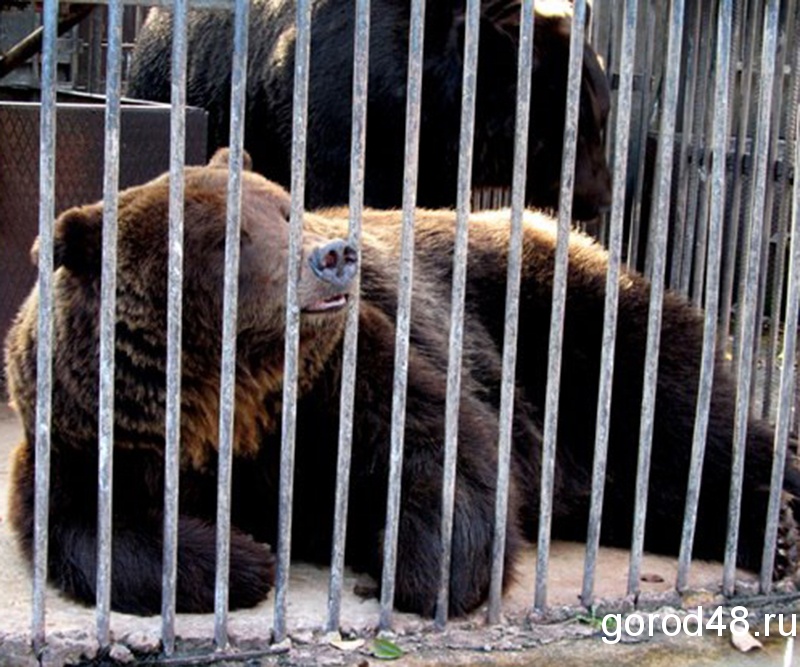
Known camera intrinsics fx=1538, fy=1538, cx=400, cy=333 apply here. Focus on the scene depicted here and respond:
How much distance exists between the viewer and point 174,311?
4023mm

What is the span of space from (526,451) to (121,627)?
5.48ft

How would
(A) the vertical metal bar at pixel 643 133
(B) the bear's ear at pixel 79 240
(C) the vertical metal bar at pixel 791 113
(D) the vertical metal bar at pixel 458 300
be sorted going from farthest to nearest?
(A) the vertical metal bar at pixel 643 133 < (C) the vertical metal bar at pixel 791 113 < (B) the bear's ear at pixel 79 240 < (D) the vertical metal bar at pixel 458 300

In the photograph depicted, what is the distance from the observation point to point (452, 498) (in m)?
4.47

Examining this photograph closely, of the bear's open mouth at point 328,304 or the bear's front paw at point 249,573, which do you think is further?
the bear's front paw at point 249,573

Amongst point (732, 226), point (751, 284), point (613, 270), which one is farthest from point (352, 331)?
point (732, 226)

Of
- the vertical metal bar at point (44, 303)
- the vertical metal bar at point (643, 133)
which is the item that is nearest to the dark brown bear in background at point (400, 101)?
the vertical metal bar at point (643, 133)

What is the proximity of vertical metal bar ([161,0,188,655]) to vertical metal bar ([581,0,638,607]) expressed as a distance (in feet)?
4.07

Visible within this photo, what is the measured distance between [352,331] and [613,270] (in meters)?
0.81

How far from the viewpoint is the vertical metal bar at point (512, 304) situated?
422cm

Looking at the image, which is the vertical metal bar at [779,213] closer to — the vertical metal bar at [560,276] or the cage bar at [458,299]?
the vertical metal bar at [560,276]

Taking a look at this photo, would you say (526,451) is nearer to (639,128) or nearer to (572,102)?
(572,102)

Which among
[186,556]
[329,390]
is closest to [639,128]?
[329,390]

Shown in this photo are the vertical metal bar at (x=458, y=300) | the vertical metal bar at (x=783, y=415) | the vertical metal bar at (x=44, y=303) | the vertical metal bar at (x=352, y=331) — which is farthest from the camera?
A: the vertical metal bar at (x=783, y=415)

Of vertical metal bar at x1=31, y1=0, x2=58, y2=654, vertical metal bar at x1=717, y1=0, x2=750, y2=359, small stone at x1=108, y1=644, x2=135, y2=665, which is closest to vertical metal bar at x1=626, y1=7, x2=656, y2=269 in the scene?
vertical metal bar at x1=717, y1=0, x2=750, y2=359
